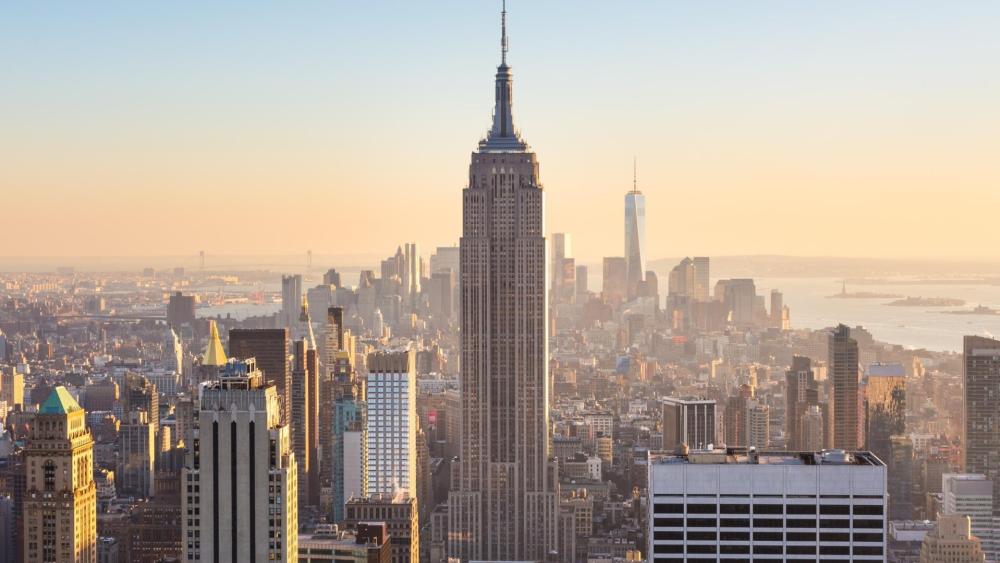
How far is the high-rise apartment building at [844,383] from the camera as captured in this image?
28047mm

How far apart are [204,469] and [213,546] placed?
0.73 metres

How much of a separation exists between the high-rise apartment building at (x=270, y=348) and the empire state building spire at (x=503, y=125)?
5.79 meters

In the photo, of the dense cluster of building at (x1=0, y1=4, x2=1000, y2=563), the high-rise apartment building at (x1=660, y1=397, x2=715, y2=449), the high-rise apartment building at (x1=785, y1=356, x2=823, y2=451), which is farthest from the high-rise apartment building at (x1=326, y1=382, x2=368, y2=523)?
the high-rise apartment building at (x1=785, y1=356, x2=823, y2=451)

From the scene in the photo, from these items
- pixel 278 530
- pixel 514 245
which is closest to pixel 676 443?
pixel 514 245

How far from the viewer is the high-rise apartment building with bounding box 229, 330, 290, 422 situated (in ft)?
87.4

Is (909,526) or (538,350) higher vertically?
(538,350)

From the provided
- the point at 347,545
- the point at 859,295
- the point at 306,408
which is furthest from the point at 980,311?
the point at 306,408

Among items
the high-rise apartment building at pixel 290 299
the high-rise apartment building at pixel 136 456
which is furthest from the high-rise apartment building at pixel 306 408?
the high-rise apartment building at pixel 136 456

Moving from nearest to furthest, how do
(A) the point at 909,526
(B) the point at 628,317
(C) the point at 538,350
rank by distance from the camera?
(A) the point at 909,526 → (C) the point at 538,350 → (B) the point at 628,317

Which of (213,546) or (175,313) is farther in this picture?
(175,313)

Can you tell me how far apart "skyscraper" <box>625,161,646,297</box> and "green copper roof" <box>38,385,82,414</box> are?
11.9 m

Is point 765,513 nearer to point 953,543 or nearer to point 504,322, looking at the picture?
point 953,543

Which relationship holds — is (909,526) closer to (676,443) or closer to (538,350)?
(676,443)

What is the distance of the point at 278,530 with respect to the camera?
554 inches
